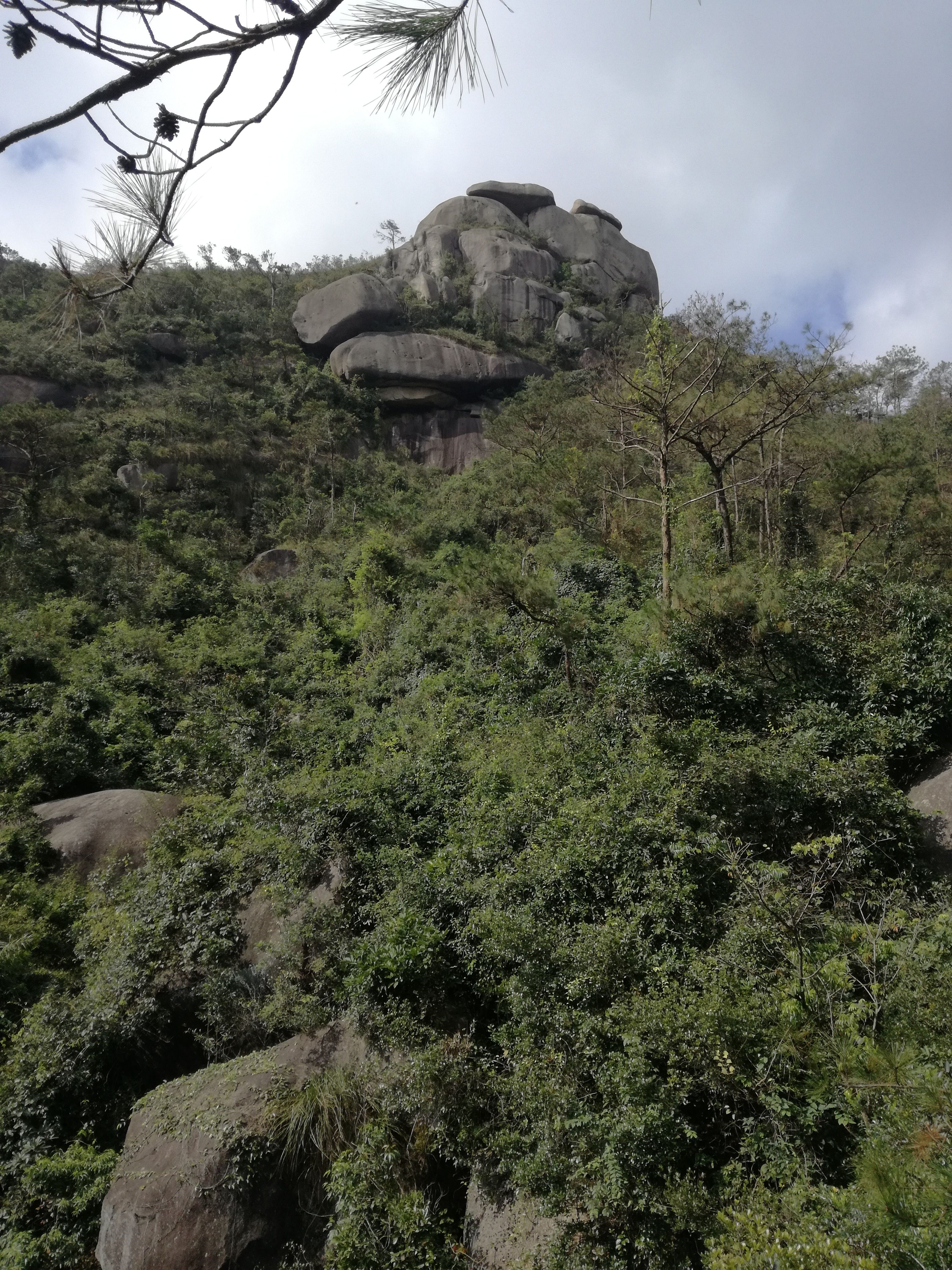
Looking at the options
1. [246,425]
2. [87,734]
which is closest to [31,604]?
[87,734]

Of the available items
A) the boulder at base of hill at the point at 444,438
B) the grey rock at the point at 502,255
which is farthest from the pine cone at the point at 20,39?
the grey rock at the point at 502,255

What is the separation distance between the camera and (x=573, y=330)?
32281 mm

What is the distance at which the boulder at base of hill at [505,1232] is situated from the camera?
3914 mm

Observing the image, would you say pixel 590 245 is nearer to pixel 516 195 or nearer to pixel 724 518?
pixel 516 195

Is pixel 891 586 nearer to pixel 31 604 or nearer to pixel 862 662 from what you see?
pixel 862 662

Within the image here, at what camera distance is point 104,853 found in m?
7.80

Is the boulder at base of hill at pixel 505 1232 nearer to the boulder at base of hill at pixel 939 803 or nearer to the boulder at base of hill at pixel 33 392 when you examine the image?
the boulder at base of hill at pixel 939 803

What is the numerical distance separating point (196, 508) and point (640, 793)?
1874 cm

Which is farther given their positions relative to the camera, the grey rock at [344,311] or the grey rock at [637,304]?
the grey rock at [637,304]

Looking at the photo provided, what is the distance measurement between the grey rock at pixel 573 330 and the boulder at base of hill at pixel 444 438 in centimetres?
684

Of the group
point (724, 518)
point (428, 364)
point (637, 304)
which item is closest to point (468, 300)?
point (428, 364)

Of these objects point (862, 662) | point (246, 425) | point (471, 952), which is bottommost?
point (471, 952)

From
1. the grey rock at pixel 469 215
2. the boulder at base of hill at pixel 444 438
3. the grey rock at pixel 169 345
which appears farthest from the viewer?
the grey rock at pixel 469 215

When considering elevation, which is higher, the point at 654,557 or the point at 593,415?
the point at 593,415
